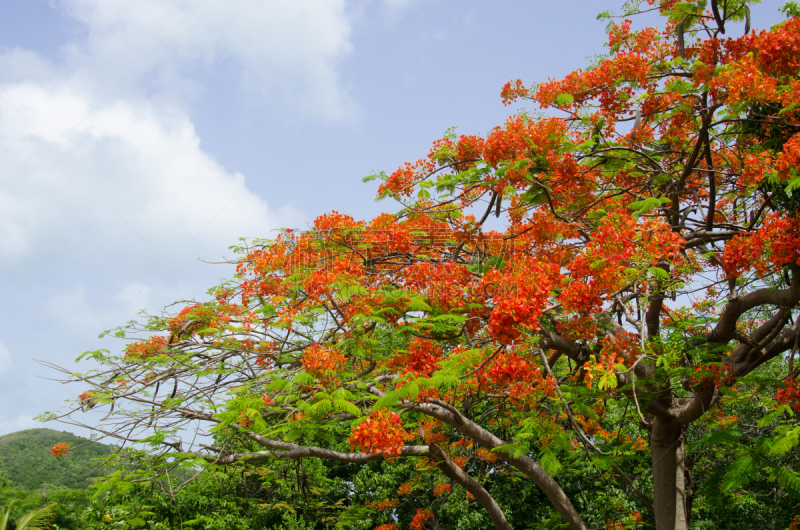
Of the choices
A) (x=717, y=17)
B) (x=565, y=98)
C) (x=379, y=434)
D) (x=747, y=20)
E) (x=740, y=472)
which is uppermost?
(x=747, y=20)

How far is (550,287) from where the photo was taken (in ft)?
12.1

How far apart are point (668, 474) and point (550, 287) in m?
4.10

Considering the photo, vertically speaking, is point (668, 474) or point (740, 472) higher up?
point (668, 474)

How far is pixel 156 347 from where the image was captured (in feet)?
21.3

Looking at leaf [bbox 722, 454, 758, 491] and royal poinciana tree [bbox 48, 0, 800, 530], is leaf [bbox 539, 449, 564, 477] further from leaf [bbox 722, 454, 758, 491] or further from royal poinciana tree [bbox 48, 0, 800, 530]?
leaf [bbox 722, 454, 758, 491]

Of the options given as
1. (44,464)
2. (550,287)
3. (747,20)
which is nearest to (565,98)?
(747,20)

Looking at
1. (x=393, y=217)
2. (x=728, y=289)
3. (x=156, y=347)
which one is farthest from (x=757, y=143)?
(x=156, y=347)

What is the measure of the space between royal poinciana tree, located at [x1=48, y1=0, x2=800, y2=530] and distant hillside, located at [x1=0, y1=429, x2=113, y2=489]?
1923 centimetres

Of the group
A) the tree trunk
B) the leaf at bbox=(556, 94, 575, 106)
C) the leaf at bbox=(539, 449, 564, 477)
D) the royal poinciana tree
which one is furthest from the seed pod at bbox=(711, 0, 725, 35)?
the leaf at bbox=(539, 449, 564, 477)

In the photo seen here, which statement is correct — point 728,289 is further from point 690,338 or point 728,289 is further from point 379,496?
point 379,496

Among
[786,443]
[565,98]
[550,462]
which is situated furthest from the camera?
[565,98]

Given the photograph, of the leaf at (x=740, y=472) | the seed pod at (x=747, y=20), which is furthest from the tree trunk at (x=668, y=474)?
the seed pod at (x=747, y=20)

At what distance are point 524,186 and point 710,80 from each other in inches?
80.8

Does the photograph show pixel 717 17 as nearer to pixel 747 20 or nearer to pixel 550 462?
pixel 747 20
